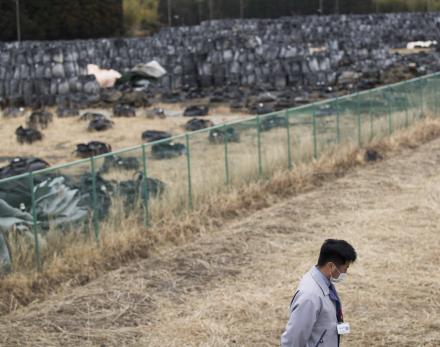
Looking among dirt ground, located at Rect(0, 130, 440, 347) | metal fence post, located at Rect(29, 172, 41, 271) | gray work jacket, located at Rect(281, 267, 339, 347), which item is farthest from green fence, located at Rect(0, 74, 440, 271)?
gray work jacket, located at Rect(281, 267, 339, 347)

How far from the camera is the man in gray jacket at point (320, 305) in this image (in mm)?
7082

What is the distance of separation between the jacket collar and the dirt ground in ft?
13.4

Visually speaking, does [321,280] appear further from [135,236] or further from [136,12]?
[136,12]

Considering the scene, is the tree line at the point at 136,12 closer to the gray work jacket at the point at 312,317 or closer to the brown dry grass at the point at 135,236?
the brown dry grass at the point at 135,236

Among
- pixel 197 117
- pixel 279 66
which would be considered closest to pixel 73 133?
pixel 197 117

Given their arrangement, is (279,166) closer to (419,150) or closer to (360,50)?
(419,150)

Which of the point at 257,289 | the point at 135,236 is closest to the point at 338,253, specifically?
the point at 257,289

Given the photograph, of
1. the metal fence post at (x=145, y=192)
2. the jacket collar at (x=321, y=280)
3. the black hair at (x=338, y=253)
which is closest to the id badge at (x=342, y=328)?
the jacket collar at (x=321, y=280)

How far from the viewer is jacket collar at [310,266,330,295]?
7195 mm

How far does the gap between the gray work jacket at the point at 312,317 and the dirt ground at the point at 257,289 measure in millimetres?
3989

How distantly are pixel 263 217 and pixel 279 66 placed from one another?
106 ft

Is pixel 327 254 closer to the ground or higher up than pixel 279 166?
higher up

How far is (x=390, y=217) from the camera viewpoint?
57.6 ft

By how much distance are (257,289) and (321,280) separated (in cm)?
625
